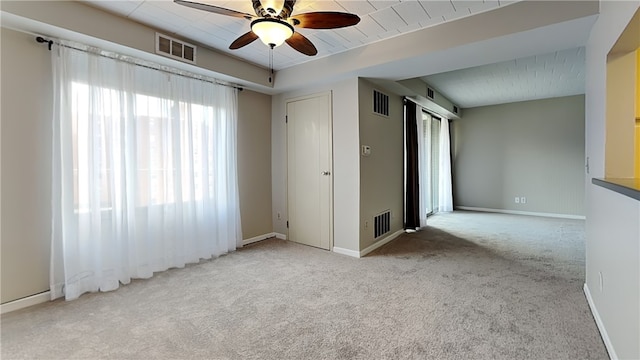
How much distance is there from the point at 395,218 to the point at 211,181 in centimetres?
286

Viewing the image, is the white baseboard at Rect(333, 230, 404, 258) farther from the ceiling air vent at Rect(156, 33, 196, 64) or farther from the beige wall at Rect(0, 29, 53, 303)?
the beige wall at Rect(0, 29, 53, 303)

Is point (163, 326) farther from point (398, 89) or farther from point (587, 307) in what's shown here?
point (398, 89)

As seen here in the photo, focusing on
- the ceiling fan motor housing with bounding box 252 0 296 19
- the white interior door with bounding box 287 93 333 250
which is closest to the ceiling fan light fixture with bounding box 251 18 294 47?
the ceiling fan motor housing with bounding box 252 0 296 19

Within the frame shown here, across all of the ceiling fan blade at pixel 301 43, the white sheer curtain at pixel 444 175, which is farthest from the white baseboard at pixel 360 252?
the white sheer curtain at pixel 444 175

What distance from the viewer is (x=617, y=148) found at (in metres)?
1.92

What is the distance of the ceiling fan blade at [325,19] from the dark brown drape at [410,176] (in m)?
3.18

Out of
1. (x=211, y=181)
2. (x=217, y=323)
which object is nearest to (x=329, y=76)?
(x=211, y=181)

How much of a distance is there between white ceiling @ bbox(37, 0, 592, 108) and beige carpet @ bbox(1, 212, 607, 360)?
2.25 m

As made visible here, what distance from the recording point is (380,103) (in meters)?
4.29

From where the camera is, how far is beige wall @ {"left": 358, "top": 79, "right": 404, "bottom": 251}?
12.7 ft

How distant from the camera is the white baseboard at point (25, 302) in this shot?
234cm

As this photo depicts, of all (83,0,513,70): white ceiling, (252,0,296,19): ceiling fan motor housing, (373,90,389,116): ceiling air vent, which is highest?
(83,0,513,70): white ceiling

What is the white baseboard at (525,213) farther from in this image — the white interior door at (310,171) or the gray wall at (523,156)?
the white interior door at (310,171)

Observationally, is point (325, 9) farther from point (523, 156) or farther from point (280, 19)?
point (523, 156)
